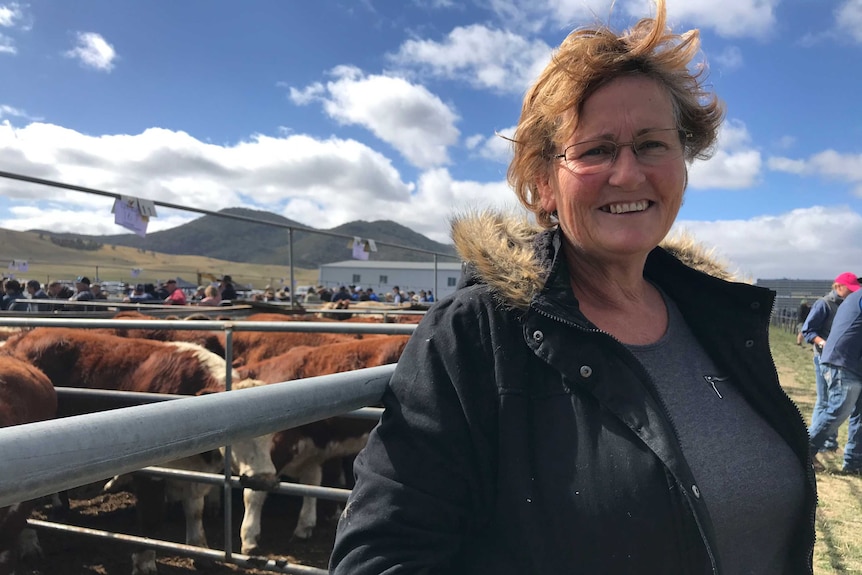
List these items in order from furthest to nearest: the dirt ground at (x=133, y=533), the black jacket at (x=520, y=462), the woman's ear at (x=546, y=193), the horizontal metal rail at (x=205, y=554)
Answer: the dirt ground at (x=133, y=533), the horizontal metal rail at (x=205, y=554), the woman's ear at (x=546, y=193), the black jacket at (x=520, y=462)

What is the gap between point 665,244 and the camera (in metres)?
2.03

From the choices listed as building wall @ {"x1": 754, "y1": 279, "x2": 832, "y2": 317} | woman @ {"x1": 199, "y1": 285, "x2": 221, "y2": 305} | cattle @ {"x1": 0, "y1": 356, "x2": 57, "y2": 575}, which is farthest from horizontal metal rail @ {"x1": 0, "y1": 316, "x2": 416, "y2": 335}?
building wall @ {"x1": 754, "y1": 279, "x2": 832, "y2": 317}

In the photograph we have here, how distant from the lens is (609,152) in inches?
57.6

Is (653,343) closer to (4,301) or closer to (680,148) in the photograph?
(680,148)

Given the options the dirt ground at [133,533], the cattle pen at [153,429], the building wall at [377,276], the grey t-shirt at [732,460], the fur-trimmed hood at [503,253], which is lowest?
the dirt ground at [133,533]

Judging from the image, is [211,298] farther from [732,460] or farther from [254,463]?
[732,460]

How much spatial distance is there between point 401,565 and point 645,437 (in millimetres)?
538

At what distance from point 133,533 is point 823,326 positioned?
7.85 m

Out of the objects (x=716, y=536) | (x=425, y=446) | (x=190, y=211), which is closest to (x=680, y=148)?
(x=716, y=536)

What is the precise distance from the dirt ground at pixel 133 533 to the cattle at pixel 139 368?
0.30 meters

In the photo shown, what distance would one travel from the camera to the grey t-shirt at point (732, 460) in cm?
129

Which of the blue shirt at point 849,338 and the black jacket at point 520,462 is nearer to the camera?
the black jacket at point 520,462

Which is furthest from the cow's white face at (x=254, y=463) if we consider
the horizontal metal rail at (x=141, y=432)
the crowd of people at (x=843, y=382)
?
the crowd of people at (x=843, y=382)

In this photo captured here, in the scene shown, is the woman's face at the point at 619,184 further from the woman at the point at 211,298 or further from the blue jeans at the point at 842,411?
the woman at the point at 211,298
